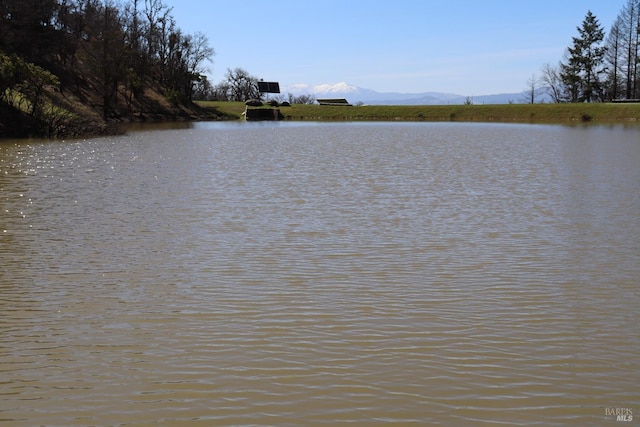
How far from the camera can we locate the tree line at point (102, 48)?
206ft

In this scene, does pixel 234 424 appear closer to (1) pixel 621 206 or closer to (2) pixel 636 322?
(2) pixel 636 322

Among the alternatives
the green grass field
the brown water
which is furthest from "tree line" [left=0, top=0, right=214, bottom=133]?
the brown water

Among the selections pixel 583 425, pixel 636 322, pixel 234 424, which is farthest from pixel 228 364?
pixel 636 322

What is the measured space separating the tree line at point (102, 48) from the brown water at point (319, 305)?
44.6 m

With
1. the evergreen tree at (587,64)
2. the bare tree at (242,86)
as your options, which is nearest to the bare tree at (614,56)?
the evergreen tree at (587,64)

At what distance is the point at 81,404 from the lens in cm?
563

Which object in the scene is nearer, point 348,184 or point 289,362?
point 289,362

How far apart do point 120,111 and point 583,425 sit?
6992 cm

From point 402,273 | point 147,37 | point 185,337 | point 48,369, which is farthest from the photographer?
point 147,37

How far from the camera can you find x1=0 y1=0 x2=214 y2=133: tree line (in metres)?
62.7

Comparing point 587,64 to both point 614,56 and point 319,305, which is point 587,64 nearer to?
point 614,56

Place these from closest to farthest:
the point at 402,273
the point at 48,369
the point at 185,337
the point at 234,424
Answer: the point at 234,424 < the point at 48,369 < the point at 185,337 < the point at 402,273

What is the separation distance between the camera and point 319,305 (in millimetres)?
8227

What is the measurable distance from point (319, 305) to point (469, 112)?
7353 centimetres
